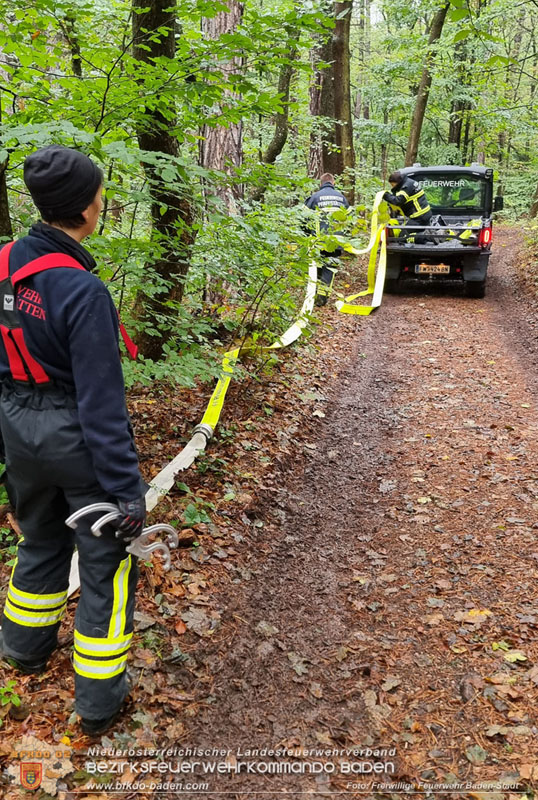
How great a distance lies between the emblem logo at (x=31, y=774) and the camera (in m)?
2.35

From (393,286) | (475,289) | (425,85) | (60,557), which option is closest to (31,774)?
(60,557)

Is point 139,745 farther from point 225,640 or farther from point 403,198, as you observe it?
point 403,198

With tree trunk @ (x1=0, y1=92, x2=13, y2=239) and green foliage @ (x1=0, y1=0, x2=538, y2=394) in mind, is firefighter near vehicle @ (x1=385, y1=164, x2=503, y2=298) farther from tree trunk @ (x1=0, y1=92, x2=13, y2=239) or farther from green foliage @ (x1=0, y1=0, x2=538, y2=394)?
tree trunk @ (x1=0, y1=92, x2=13, y2=239)

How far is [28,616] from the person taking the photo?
268 cm

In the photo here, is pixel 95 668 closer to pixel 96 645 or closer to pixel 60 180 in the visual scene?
pixel 96 645

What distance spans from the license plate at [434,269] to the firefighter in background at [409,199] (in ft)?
3.30

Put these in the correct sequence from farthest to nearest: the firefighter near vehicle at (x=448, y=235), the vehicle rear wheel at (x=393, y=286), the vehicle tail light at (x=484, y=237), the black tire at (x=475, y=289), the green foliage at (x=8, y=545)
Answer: the vehicle rear wheel at (x=393, y=286) < the black tire at (x=475, y=289) < the firefighter near vehicle at (x=448, y=235) < the vehicle tail light at (x=484, y=237) < the green foliage at (x=8, y=545)

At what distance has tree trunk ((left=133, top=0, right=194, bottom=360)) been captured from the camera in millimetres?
4277

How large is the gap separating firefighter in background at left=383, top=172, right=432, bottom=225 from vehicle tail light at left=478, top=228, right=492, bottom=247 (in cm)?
130

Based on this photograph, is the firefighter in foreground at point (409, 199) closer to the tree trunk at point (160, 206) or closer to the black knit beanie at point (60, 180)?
the tree trunk at point (160, 206)

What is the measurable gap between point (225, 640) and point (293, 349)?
526 centimetres

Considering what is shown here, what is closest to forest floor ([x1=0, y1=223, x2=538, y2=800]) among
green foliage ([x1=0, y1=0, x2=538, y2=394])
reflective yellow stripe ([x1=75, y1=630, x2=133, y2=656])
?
reflective yellow stripe ([x1=75, y1=630, x2=133, y2=656])

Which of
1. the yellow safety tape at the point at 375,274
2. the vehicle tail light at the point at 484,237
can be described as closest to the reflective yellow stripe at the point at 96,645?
the yellow safety tape at the point at 375,274

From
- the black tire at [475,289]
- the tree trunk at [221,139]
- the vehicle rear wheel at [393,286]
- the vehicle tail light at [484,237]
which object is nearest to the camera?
the tree trunk at [221,139]
